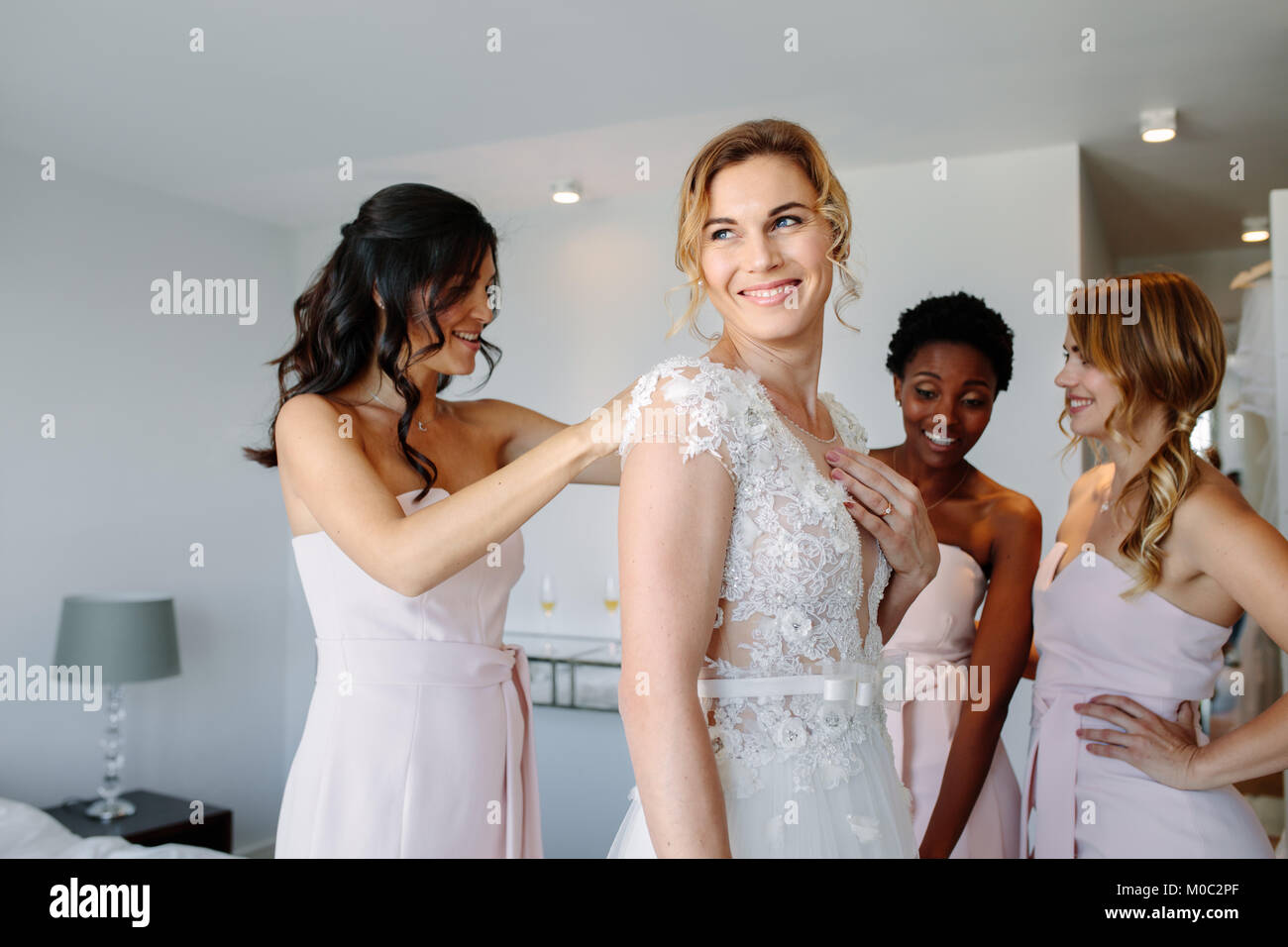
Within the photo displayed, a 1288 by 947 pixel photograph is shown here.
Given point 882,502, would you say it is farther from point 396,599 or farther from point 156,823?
point 156,823

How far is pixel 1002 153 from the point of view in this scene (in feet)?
12.5

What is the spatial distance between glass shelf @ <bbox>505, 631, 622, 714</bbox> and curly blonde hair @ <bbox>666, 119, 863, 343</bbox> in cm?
271

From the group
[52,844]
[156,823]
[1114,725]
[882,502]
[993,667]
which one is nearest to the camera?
[882,502]

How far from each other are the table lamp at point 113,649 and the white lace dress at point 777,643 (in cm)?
298

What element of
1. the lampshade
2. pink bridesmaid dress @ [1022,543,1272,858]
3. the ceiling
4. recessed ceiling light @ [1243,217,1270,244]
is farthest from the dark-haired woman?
recessed ceiling light @ [1243,217,1270,244]

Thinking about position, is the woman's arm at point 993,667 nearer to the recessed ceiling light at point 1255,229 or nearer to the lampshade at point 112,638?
the lampshade at point 112,638

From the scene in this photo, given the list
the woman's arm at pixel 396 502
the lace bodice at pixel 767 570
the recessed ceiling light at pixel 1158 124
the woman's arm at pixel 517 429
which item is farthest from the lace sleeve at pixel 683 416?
the recessed ceiling light at pixel 1158 124

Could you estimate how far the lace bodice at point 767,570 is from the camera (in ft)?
4.17

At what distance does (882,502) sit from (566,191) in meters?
3.14

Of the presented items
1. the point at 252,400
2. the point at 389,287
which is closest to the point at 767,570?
the point at 389,287

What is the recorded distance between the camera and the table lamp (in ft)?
12.2

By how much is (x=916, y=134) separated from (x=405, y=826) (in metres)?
2.96

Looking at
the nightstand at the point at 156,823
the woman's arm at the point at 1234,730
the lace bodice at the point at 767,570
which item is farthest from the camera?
the nightstand at the point at 156,823

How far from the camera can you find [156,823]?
12.0ft
